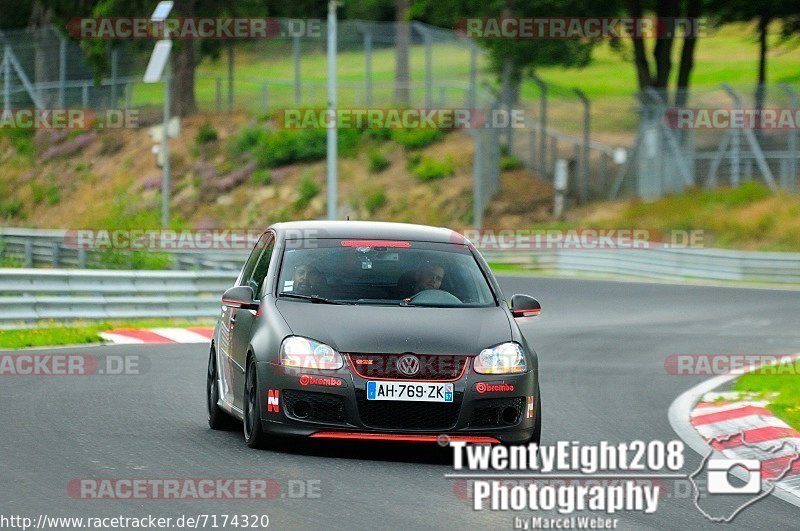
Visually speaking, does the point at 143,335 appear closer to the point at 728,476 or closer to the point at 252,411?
the point at 252,411

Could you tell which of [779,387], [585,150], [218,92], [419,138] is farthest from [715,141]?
[779,387]

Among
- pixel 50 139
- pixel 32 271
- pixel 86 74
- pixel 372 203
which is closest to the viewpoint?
pixel 32 271

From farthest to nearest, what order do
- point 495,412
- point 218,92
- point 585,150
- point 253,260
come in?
point 218,92 → point 585,150 → point 253,260 → point 495,412

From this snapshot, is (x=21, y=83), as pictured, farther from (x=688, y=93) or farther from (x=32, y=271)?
(x=32, y=271)

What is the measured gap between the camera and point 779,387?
51.1ft

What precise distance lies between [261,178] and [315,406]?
40571mm

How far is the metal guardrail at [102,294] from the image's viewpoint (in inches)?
787

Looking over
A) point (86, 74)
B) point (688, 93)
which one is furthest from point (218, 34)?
point (688, 93)

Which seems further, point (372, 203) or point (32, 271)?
point (372, 203)

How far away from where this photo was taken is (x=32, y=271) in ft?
66.1

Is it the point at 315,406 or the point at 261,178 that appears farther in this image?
the point at 261,178

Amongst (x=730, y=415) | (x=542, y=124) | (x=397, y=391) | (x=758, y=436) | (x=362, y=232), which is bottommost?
(x=542, y=124)

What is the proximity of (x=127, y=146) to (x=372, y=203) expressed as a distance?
1249 centimetres

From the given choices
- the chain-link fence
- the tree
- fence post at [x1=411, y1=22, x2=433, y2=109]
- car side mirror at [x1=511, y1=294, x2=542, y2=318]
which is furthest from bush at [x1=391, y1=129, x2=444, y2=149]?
car side mirror at [x1=511, y1=294, x2=542, y2=318]
